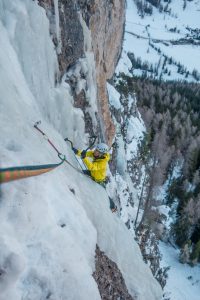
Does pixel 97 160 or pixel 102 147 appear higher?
pixel 102 147

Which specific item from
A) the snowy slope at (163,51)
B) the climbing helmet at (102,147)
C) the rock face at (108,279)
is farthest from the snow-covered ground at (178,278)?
the snowy slope at (163,51)

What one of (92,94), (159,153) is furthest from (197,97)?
(92,94)

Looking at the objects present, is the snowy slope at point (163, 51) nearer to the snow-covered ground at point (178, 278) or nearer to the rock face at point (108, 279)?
the snow-covered ground at point (178, 278)

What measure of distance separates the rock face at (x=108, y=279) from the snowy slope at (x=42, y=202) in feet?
1.29

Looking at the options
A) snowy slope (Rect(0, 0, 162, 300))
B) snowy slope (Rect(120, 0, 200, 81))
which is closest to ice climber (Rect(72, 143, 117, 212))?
snowy slope (Rect(0, 0, 162, 300))

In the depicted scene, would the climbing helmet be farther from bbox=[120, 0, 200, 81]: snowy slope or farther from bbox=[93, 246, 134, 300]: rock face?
bbox=[120, 0, 200, 81]: snowy slope

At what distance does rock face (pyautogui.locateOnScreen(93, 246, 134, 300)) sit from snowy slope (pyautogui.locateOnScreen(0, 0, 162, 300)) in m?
0.39

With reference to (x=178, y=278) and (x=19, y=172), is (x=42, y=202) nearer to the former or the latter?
(x=19, y=172)

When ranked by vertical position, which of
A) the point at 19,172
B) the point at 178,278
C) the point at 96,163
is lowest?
the point at 178,278

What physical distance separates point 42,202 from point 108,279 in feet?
9.61

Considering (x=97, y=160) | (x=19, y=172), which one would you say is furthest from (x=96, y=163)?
(x=19, y=172)

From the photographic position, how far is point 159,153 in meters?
58.0

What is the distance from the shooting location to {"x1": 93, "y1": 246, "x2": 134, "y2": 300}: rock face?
7.92 metres

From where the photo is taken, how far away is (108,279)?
27.9 feet
